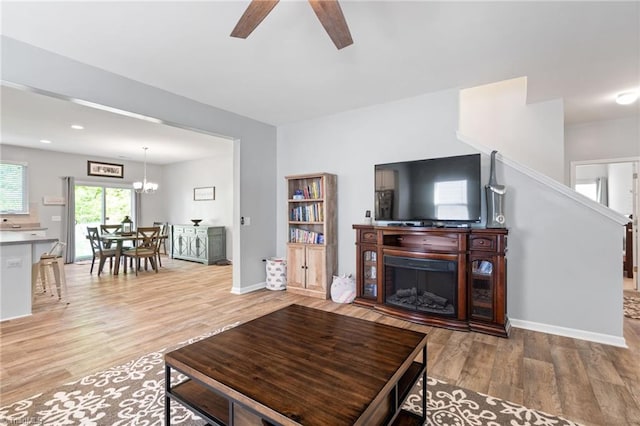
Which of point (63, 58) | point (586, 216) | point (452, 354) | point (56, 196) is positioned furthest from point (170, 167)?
point (586, 216)

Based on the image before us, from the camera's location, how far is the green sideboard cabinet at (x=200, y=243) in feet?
22.4

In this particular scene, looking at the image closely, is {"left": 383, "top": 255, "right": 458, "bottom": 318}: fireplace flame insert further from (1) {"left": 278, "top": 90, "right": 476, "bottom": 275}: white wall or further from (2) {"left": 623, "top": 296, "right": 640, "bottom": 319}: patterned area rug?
(2) {"left": 623, "top": 296, "right": 640, "bottom": 319}: patterned area rug

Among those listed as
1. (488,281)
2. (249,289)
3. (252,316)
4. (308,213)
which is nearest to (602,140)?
(488,281)

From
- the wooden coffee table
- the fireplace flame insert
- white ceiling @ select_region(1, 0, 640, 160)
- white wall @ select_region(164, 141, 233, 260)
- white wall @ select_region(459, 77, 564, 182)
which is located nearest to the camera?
the wooden coffee table

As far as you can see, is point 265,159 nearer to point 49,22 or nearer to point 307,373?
point 49,22

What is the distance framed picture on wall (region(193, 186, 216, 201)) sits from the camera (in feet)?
24.8

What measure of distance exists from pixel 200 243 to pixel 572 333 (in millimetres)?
6713

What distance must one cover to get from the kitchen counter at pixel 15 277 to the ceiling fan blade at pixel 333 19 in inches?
155

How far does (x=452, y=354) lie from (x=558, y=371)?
73cm

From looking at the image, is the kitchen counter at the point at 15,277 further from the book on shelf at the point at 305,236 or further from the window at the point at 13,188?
the window at the point at 13,188

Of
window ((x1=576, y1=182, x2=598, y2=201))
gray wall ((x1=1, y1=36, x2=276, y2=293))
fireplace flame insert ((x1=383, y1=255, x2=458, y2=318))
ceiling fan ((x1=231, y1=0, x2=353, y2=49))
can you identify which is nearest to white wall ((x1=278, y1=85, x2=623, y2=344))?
fireplace flame insert ((x1=383, y1=255, x2=458, y2=318))

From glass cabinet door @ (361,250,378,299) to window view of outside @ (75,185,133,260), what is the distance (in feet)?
24.2

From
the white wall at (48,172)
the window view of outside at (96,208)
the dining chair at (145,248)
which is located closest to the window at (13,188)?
the white wall at (48,172)

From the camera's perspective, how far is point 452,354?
2.46 m
